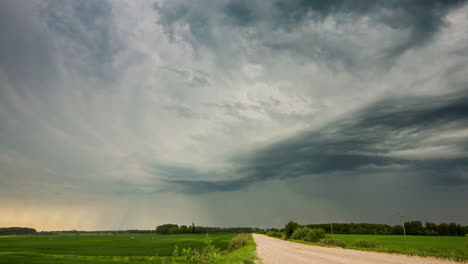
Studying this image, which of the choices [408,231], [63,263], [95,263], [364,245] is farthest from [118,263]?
[408,231]

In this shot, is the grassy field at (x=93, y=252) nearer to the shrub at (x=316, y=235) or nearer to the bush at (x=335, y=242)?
the bush at (x=335, y=242)

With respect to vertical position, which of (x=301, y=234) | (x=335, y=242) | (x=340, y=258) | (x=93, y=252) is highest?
(x=340, y=258)

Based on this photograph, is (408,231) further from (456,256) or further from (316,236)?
(456,256)

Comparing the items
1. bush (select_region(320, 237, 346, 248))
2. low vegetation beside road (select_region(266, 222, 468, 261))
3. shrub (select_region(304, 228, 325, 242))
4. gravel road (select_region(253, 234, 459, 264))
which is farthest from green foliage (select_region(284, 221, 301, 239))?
gravel road (select_region(253, 234, 459, 264))

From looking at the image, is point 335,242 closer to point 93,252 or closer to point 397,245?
point 397,245

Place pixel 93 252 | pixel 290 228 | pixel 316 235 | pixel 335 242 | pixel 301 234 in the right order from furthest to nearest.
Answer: pixel 290 228 < pixel 301 234 < pixel 316 235 < pixel 93 252 < pixel 335 242

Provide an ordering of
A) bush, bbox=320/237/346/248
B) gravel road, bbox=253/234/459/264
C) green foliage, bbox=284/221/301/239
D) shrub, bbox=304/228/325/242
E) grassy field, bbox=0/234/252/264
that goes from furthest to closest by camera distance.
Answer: green foliage, bbox=284/221/301/239 → shrub, bbox=304/228/325/242 → bush, bbox=320/237/346/248 → grassy field, bbox=0/234/252/264 → gravel road, bbox=253/234/459/264

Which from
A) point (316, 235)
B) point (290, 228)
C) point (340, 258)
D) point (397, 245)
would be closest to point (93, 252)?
point (316, 235)

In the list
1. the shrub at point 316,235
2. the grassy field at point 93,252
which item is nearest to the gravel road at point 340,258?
the grassy field at point 93,252

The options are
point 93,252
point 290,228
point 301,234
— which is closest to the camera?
point 93,252

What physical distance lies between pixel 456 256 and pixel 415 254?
12.8 feet

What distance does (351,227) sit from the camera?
152m

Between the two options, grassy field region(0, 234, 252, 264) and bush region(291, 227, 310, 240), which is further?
bush region(291, 227, 310, 240)

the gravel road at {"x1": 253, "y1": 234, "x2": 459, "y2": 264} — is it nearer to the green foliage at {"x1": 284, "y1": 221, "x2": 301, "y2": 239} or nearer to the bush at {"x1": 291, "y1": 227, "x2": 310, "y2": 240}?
the bush at {"x1": 291, "y1": 227, "x2": 310, "y2": 240}
